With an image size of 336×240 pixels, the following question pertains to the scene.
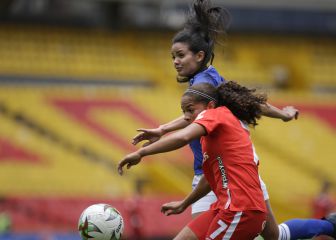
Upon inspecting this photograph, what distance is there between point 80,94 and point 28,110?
5.63ft

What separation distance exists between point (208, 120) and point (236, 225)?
0.81 m

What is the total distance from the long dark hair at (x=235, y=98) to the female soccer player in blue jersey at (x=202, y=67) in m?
0.47

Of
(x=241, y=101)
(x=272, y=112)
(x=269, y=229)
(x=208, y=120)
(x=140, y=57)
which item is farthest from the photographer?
(x=140, y=57)

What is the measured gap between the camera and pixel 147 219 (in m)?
17.4

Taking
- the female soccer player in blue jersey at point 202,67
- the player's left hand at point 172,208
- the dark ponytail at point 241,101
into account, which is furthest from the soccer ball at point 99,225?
the dark ponytail at point 241,101

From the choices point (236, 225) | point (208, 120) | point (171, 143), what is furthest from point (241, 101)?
point (236, 225)

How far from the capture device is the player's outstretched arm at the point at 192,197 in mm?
6828

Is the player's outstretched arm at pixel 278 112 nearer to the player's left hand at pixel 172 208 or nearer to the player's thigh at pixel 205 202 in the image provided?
the player's thigh at pixel 205 202

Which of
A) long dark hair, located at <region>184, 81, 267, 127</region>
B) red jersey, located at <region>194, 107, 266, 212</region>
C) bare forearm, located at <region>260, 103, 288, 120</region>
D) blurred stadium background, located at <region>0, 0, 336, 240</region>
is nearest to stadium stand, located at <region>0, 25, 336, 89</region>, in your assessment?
blurred stadium background, located at <region>0, 0, 336, 240</region>

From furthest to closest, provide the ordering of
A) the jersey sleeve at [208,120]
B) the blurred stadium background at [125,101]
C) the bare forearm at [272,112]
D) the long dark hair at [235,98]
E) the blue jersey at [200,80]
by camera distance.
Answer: the blurred stadium background at [125,101], the bare forearm at [272,112], the blue jersey at [200,80], the long dark hair at [235,98], the jersey sleeve at [208,120]

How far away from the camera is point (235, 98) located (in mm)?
6391

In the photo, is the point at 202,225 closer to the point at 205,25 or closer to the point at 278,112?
the point at 278,112

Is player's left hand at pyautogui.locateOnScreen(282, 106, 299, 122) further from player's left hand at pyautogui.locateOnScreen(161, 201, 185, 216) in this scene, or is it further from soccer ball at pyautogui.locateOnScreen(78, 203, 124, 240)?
soccer ball at pyautogui.locateOnScreen(78, 203, 124, 240)

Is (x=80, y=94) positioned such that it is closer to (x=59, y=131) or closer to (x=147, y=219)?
(x=59, y=131)
